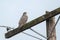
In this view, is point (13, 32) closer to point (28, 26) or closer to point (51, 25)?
point (28, 26)

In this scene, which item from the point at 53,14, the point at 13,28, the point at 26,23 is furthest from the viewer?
the point at 13,28

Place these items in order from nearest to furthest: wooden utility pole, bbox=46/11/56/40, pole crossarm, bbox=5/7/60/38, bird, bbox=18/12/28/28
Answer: pole crossarm, bbox=5/7/60/38 < wooden utility pole, bbox=46/11/56/40 < bird, bbox=18/12/28/28

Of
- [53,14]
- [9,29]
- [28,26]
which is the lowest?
[9,29]

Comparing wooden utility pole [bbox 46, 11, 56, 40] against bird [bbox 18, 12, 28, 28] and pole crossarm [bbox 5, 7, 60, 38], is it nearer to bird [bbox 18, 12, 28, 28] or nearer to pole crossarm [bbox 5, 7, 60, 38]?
pole crossarm [bbox 5, 7, 60, 38]

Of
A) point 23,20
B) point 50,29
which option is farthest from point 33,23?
point 23,20

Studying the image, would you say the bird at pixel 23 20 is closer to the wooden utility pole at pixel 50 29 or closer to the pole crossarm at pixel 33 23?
the pole crossarm at pixel 33 23

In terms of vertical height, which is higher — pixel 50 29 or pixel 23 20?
pixel 50 29

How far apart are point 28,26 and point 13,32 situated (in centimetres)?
74

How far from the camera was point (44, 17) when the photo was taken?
33.8ft

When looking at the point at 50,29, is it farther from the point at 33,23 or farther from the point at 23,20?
the point at 23,20

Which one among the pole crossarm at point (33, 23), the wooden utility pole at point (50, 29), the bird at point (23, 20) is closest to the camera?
the pole crossarm at point (33, 23)

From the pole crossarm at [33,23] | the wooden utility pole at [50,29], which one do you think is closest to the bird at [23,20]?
the pole crossarm at [33,23]

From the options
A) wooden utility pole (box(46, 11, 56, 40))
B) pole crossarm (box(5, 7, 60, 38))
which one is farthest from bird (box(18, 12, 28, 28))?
wooden utility pole (box(46, 11, 56, 40))

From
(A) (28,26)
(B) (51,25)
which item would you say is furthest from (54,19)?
(A) (28,26)
